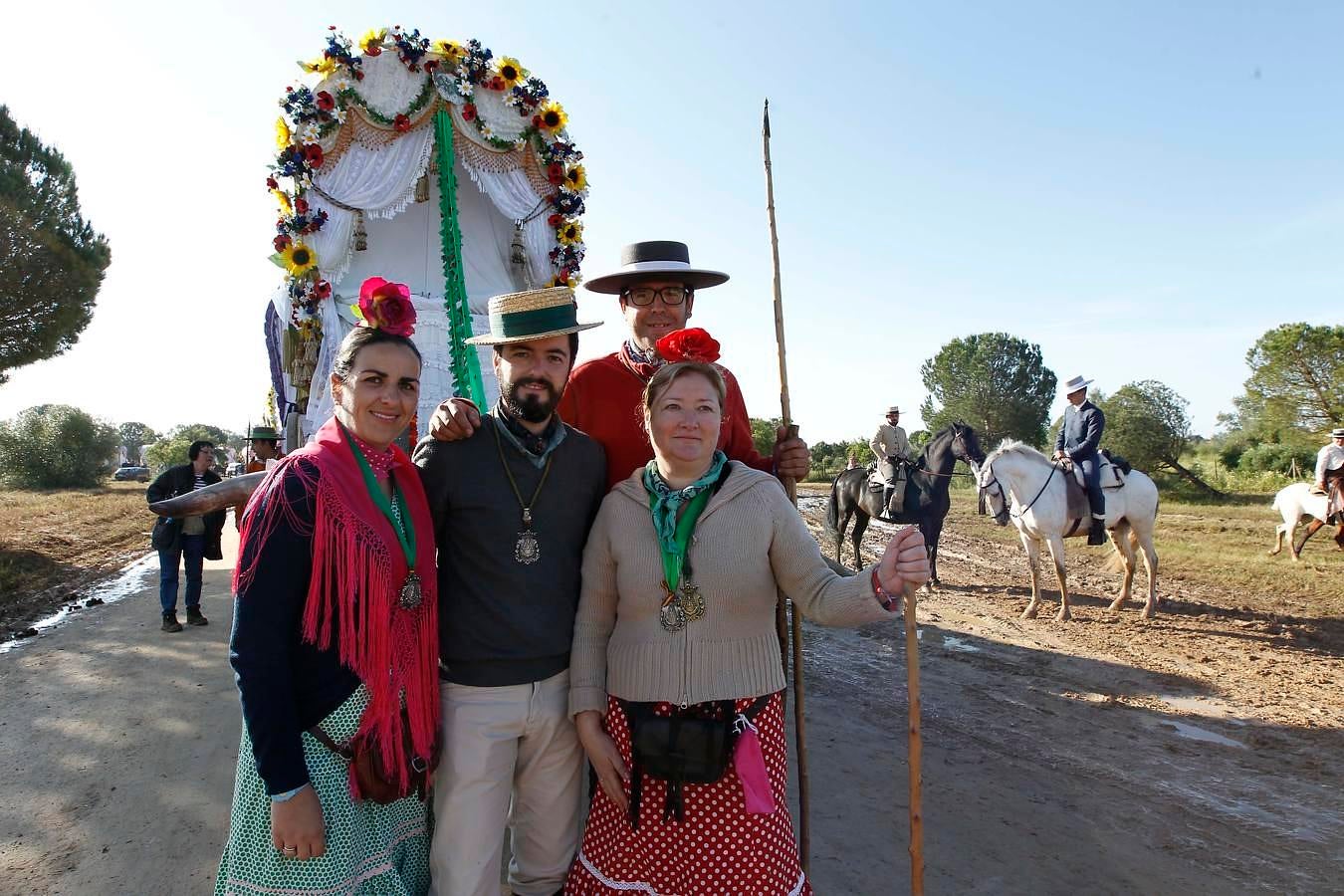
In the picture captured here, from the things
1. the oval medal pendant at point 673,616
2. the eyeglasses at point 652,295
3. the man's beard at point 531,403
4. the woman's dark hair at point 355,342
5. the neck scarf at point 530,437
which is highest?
the eyeglasses at point 652,295

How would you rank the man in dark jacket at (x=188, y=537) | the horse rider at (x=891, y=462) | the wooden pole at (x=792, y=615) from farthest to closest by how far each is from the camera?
the horse rider at (x=891, y=462)
the man in dark jacket at (x=188, y=537)
the wooden pole at (x=792, y=615)

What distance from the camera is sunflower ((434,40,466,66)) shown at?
516 cm

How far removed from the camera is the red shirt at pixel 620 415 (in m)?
2.62

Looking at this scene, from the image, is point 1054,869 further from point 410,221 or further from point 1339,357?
point 1339,357

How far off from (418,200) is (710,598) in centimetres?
466

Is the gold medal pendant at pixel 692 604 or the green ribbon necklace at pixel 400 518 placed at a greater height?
the green ribbon necklace at pixel 400 518

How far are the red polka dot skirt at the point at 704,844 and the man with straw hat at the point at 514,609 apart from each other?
199 mm

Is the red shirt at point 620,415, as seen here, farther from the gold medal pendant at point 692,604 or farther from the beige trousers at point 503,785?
the beige trousers at point 503,785

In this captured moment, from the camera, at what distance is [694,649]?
1.98 metres

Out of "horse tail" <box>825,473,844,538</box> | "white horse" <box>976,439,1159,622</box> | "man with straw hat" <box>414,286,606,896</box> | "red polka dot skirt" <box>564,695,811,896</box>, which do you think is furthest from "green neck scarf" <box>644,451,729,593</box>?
"horse tail" <box>825,473,844,538</box>

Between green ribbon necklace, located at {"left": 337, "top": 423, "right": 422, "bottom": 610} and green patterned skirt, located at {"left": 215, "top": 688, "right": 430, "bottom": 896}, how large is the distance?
0.27 metres

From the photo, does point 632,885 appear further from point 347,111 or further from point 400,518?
point 347,111

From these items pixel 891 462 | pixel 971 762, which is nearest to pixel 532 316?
pixel 971 762

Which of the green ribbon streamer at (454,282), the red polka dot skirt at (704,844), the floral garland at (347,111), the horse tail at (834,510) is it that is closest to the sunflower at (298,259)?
the floral garland at (347,111)
